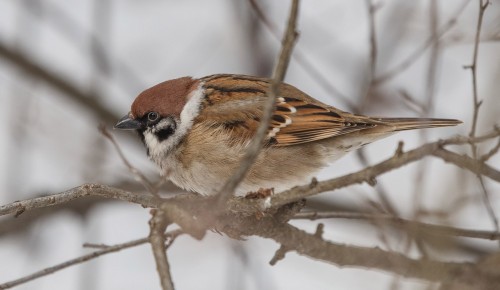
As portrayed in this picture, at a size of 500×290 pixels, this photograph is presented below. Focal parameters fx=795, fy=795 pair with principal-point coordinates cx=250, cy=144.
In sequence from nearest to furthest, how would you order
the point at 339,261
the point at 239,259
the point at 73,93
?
the point at 339,261 < the point at 239,259 < the point at 73,93

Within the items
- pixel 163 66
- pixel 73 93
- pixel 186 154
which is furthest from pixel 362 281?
pixel 163 66

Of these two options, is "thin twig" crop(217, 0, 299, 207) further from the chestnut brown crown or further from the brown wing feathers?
the chestnut brown crown

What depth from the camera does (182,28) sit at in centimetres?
814

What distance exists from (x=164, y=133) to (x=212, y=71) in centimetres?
272

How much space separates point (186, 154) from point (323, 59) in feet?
10.4

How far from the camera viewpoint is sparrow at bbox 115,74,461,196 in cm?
423

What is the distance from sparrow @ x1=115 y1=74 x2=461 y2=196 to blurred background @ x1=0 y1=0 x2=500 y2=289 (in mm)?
159

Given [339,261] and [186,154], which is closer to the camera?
[339,261]

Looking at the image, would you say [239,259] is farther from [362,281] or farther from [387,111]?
[362,281]

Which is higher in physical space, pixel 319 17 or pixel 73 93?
pixel 319 17

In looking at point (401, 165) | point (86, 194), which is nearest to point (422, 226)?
point (401, 165)

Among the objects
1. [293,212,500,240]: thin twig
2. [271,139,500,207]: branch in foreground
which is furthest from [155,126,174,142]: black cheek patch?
[271,139,500,207]: branch in foreground

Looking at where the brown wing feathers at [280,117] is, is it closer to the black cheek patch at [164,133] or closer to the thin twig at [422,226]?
the black cheek patch at [164,133]

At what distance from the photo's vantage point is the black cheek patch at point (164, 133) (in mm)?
4426
